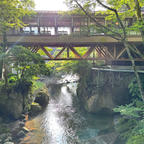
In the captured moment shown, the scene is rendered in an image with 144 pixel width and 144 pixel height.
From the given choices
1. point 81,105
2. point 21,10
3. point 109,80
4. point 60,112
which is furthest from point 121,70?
point 21,10

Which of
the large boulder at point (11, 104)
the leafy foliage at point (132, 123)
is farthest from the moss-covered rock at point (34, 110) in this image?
the leafy foliage at point (132, 123)

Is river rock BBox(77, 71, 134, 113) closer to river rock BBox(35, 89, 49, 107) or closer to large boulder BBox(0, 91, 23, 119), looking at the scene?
river rock BBox(35, 89, 49, 107)

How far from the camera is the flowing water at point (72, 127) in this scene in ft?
31.3

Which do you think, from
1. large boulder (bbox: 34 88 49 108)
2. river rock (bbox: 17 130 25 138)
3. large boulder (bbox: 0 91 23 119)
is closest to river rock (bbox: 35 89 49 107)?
large boulder (bbox: 34 88 49 108)

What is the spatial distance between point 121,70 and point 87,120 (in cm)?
560

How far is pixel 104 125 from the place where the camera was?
11.3 meters

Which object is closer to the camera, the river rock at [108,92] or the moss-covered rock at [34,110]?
the river rock at [108,92]

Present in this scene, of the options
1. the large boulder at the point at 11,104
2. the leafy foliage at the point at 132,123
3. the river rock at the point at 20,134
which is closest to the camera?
the leafy foliage at the point at 132,123

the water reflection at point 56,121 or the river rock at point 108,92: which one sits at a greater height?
the river rock at point 108,92

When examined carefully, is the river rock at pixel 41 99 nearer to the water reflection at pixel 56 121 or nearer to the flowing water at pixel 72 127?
the water reflection at pixel 56 121

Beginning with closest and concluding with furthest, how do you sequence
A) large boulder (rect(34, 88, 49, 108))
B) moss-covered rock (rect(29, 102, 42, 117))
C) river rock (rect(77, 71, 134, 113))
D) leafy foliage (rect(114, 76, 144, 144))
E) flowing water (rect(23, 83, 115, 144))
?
leafy foliage (rect(114, 76, 144, 144)) → flowing water (rect(23, 83, 115, 144)) → river rock (rect(77, 71, 134, 113)) → moss-covered rock (rect(29, 102, 42, 117)) → large boulder (rect(34, 88, 49, 108))

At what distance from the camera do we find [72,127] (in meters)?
11.4

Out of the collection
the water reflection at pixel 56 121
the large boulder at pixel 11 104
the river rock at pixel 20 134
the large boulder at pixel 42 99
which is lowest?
the water reflection at pixel 56 121

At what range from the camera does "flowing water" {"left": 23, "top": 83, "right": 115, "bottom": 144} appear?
375 inches
